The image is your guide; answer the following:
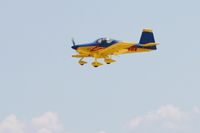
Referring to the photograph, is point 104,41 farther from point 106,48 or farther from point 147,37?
point 147,37

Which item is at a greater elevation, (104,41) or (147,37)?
(104,41)

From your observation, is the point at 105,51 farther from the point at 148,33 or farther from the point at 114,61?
the point at 148,33

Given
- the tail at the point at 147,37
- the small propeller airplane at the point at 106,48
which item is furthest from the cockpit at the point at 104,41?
the tail at the point at 147,37

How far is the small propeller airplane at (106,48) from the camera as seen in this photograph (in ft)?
248

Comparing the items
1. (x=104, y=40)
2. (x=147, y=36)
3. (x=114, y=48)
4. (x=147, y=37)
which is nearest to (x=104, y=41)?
(x=104, y=40)

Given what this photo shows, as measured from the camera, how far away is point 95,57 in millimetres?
76375

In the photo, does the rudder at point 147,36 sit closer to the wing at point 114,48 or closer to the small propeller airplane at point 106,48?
the small propeller airplane at point 106,48

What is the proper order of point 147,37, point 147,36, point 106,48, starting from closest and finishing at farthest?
point 106,48 < point 147,37 < point 147,36

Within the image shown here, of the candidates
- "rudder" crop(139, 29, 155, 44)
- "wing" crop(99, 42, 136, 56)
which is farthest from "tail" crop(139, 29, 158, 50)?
"wing" crop(99, 42, 136, 56)

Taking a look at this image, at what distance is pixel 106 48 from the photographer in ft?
256

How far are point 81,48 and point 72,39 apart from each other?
6.82ft

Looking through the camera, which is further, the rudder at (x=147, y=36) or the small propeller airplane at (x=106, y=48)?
the rudder at (x=147, y=36)

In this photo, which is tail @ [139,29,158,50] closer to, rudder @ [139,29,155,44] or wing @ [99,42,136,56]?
rudder @ [139,29,155,44]

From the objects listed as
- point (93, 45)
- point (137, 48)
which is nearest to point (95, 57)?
Result: point (93, 45)
